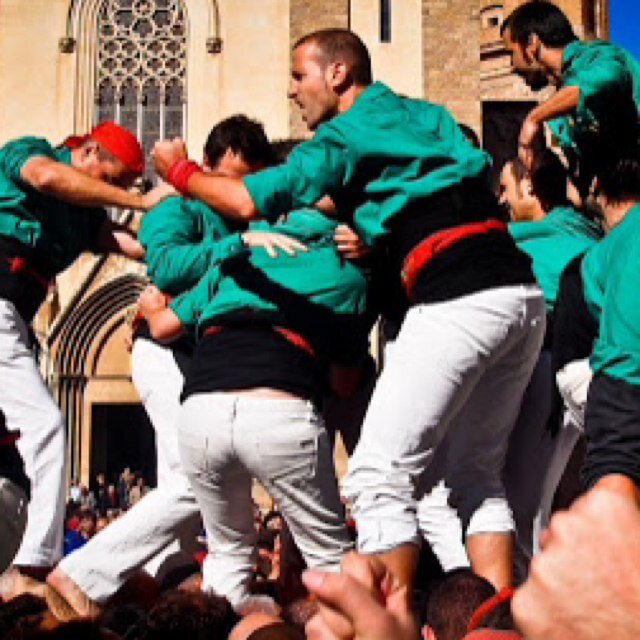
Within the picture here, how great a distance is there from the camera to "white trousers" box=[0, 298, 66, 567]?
4.13 meters

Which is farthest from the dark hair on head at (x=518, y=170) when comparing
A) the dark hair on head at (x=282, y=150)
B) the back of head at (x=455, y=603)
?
the back of head at (x=455, y=603)

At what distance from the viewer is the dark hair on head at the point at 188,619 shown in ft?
9.39

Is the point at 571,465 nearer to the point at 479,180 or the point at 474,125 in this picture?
the point at 479,180

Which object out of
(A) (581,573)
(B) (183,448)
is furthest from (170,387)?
(A) (581,573)

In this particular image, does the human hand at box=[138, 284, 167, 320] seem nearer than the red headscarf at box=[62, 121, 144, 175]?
Yes

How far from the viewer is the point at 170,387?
15.1ft

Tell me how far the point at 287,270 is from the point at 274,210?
1.38 ft

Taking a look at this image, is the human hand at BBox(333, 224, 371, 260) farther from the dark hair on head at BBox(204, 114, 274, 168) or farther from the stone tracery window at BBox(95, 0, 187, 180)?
the stone tracery window at BBox(95, 0, 187, 180)

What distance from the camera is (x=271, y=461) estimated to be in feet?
10.6

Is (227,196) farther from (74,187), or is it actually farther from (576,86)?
(576,86)

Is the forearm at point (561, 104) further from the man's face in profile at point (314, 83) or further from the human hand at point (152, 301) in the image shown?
the human hand at point (152, 301)

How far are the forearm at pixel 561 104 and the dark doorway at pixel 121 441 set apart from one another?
19.5 metres

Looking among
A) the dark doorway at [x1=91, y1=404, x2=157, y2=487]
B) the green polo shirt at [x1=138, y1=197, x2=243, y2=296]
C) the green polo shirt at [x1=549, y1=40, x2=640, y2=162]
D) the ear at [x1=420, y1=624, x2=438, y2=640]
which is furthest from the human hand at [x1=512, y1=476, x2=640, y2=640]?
the dark doorway at [x1=91, y1=404, x2=157, y2=487]

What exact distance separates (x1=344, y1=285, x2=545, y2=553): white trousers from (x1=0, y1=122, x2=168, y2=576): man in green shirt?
1.43 meters
